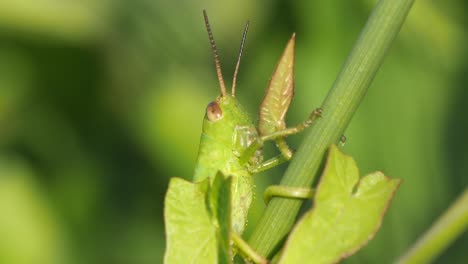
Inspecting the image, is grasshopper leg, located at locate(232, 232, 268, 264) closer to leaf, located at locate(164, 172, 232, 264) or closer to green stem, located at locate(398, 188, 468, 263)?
leaf, located at locate(164, 172, 232, 264)

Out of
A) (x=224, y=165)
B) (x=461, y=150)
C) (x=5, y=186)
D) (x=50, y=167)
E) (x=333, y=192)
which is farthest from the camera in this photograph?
(x=50, y=167)

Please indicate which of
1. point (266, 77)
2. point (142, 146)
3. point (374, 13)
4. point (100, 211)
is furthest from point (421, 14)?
point (374, 13)

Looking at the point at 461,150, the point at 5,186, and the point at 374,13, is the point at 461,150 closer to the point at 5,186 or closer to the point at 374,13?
the point at 374,13

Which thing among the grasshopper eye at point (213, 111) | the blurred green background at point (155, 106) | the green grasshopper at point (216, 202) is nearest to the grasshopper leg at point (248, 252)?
the green grasshopper at point (216, 202)

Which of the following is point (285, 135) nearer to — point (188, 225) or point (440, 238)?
point (188, 225)

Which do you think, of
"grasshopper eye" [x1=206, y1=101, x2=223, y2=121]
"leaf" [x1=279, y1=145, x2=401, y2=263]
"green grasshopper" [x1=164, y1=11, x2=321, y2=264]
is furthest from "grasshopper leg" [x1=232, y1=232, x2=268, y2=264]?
"grasshopper eye" [x1=206, y1=101, x2=223, y2=121]

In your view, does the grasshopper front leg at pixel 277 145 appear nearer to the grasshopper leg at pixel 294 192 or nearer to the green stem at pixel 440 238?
the grasshopper leg at pixel 294 192
